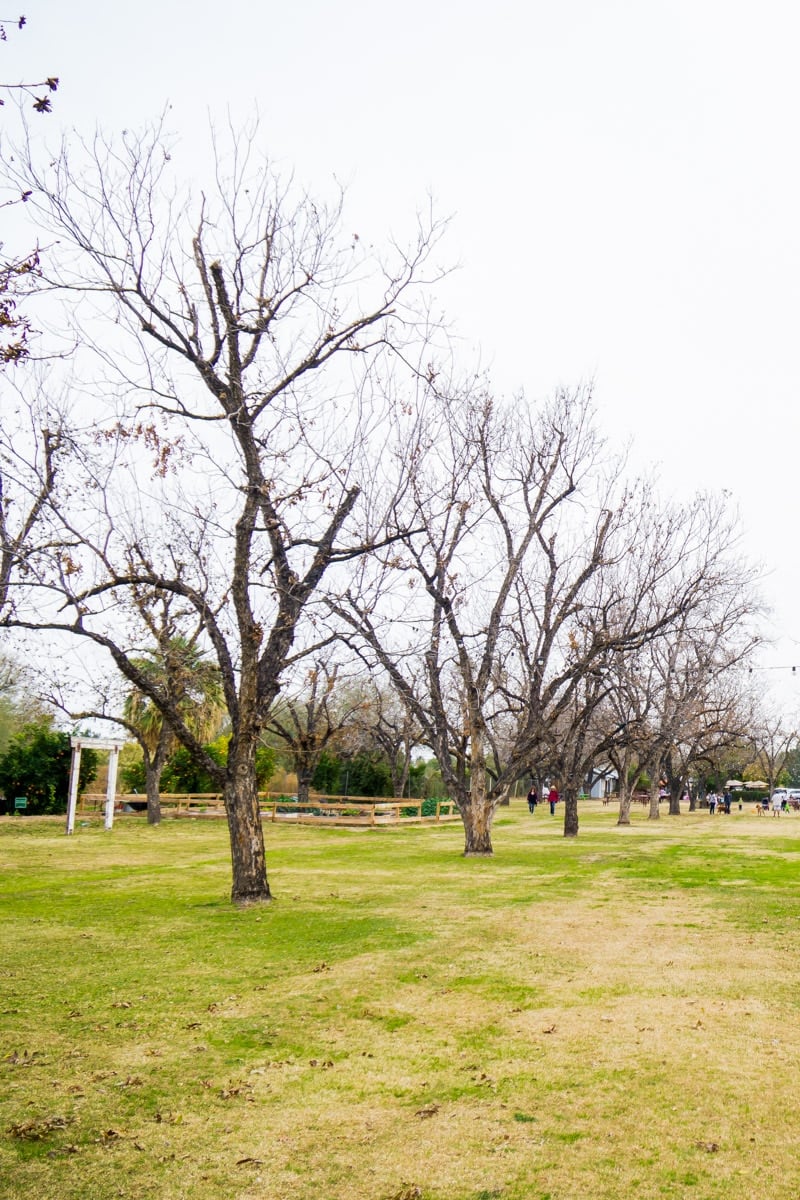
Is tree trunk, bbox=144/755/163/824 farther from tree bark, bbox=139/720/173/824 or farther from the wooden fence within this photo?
the wooden fence

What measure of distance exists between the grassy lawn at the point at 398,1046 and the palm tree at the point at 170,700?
3404 mm

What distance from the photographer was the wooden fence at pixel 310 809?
3562 centimetres

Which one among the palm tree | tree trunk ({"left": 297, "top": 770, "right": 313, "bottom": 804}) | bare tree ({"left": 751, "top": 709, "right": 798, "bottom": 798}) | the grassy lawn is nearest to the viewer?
the grassy lawn

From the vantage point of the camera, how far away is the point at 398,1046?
22.5ft

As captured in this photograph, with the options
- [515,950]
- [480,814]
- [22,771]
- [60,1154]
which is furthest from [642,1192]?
[22,771]

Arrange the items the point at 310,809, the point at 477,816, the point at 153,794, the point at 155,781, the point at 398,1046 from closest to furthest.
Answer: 1. the point at 398,1046
2. the point at 477,816
3. the point at 153,794
4. the point at 155,781
5. the point at 310,809

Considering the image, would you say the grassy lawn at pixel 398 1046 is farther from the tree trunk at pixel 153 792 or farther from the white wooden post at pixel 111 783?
the tree trunk at pixel 153 792

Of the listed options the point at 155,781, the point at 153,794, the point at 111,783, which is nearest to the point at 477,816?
the point at 111,783


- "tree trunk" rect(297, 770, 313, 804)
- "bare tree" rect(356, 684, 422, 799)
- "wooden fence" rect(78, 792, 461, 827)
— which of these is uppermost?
"bare tree" rect(356, 684, 422, 799)

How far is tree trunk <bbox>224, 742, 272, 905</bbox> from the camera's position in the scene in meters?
13.2

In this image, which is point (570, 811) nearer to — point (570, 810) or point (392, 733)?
point (570, 810)

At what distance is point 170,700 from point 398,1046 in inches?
302

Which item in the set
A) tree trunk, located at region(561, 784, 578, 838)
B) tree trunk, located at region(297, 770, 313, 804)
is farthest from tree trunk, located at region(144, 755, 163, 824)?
tree trunk, located at region(561, 784, 578, 838)

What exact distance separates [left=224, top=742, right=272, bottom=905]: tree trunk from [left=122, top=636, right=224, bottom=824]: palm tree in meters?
1.46
